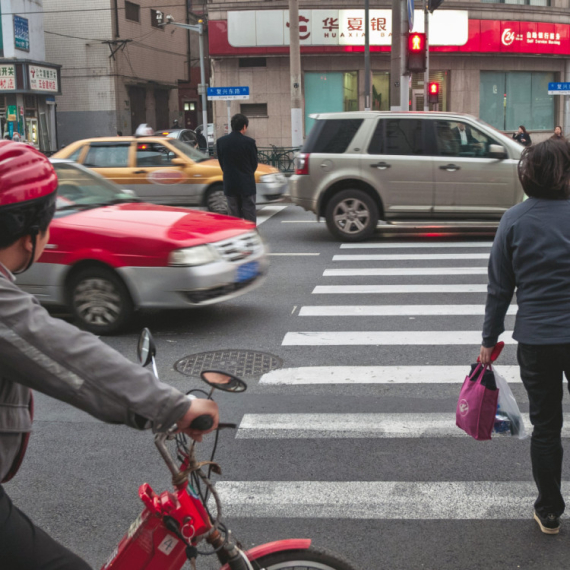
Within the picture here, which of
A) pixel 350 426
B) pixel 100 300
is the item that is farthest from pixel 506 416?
pixel 100 300

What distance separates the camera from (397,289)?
29.5ft

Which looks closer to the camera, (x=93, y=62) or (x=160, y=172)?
(x=160, y=172)

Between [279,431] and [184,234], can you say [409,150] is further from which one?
[279,431]

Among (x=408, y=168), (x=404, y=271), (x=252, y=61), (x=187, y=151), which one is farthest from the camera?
(x=252, y=61)

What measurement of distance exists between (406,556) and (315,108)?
28.0 meters

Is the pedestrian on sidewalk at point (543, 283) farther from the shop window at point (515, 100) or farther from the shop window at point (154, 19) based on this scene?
the shop window at point (154, 19)

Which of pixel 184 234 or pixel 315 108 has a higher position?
pixel 315 108

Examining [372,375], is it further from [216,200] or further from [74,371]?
[216,200]

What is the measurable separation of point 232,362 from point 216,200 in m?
8.69

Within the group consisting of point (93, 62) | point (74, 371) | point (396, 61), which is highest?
point (93, 62)

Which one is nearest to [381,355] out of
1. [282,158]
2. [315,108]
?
[282,158]

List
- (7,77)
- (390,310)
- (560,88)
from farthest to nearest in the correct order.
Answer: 1. (7,77)
2. (560,88)
3. (390,310)

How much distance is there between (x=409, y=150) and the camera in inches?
473

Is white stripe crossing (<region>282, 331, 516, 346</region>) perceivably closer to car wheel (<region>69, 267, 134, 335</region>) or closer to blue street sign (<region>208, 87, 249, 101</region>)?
car wheel (<region>69, 267, 134, 335</region>)
